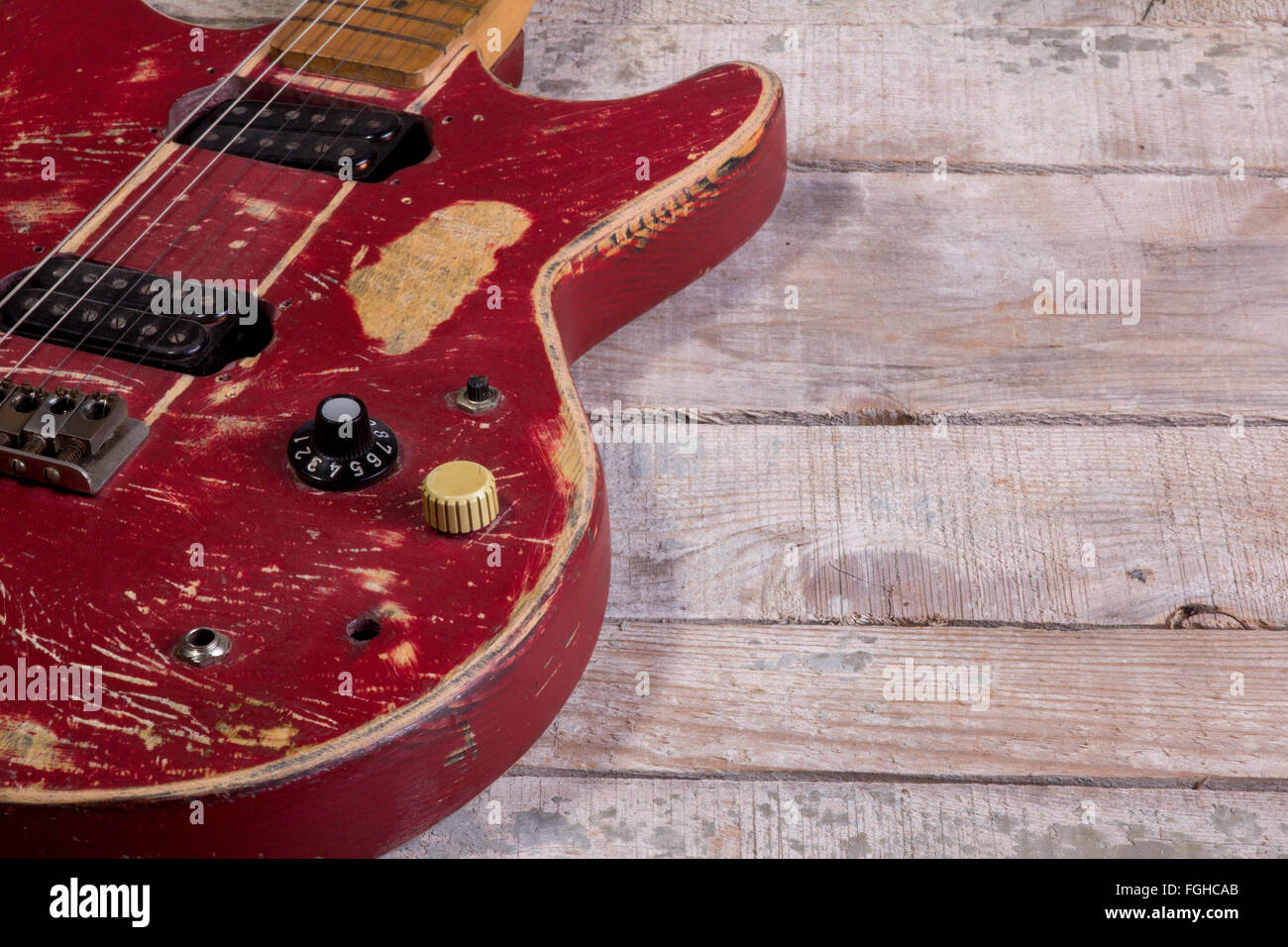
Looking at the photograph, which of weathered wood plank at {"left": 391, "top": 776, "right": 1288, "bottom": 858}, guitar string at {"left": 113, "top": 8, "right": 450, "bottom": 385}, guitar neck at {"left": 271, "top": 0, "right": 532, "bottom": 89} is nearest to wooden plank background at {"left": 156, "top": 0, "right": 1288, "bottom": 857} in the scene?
weathered wood plank at {"left": 391, "top": 776, "right": 1288, "bottom": 858}

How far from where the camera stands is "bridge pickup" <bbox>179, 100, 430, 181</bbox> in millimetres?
1141

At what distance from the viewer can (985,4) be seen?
4.90ft

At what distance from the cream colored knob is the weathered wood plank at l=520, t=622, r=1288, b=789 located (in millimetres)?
170

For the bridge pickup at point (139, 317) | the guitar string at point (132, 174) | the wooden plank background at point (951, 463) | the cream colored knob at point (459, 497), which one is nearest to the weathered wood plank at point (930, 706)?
the wooden plank background at point (951, 463)

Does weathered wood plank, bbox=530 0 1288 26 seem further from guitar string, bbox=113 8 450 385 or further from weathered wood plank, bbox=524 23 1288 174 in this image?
guitar string, bbox=113 8 450 385

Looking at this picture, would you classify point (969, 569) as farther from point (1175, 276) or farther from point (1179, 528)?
point (1175, 276)

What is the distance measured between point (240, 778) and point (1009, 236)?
2.61 feet

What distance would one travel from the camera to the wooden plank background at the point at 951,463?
3.08ft

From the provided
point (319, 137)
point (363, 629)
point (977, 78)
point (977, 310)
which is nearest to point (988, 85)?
point (977, 78)

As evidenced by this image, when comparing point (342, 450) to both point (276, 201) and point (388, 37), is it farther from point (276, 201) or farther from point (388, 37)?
point (388, 37)

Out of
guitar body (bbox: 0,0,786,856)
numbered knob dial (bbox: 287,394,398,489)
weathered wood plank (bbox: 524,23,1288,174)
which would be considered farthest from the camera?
weathered wood plank (bbox: 524,23,1288,174)

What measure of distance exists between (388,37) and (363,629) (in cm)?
61

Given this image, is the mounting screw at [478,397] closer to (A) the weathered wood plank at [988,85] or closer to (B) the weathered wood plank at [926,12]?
(A) the weathered wood plank at [988,85]

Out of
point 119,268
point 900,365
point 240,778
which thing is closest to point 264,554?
point 240,778
